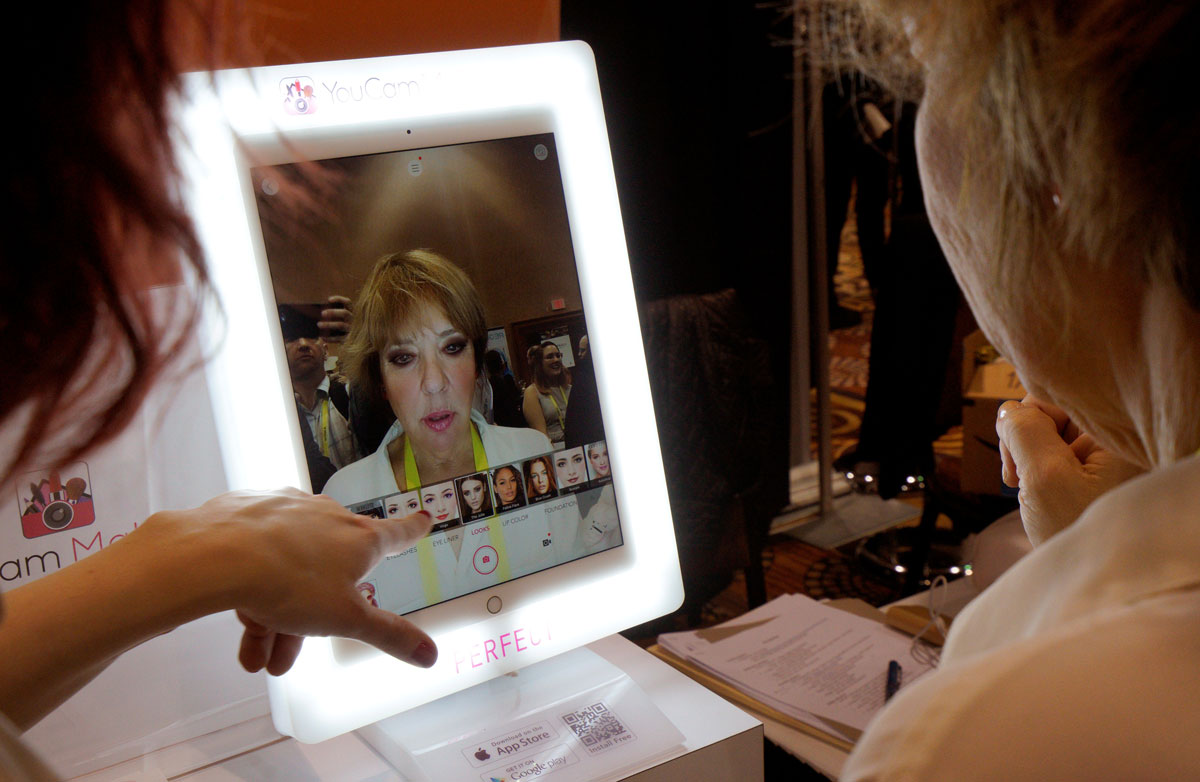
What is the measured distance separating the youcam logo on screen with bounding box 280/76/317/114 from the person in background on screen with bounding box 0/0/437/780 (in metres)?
0.20

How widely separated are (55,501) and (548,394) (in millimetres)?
481

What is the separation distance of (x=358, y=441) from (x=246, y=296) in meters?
0.16

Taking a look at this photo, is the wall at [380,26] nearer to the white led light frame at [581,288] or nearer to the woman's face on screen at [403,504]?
the white led light frame at [581,288]

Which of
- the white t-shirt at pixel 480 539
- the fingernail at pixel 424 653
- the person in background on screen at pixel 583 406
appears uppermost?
the person in background on screen at pixel 583 406

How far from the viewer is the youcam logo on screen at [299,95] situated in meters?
0.80

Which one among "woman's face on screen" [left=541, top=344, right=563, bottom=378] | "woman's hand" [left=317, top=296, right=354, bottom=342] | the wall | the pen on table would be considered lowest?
the pen on table

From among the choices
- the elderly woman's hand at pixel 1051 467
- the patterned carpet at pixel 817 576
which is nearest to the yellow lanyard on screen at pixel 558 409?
the elderly woman's hand at pixel 1051 467

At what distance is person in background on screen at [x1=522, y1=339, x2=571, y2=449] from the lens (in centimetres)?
92

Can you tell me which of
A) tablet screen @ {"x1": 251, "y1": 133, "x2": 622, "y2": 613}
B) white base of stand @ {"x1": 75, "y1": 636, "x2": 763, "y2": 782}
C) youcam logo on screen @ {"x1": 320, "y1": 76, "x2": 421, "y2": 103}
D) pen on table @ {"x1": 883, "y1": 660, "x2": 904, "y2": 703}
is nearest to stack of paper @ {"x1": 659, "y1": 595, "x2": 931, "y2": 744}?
pen on table @ {"x1": 883, "y1": 660, "x2": 904, "y2": 703}

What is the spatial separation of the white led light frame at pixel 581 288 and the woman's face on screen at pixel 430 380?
0.35 feet

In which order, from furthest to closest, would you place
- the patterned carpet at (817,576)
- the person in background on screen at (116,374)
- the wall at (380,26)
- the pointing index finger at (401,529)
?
the patterned carpet at (817,576), the wall at (380,26), the pointing index finger at (401,529), the person in background on screen at (116,374)

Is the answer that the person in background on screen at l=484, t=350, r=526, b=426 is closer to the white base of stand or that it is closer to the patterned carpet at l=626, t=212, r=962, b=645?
the white base of stand

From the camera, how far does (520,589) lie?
0.90 m

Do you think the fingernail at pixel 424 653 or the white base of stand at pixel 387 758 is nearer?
the fingernail at pixel 424 653
